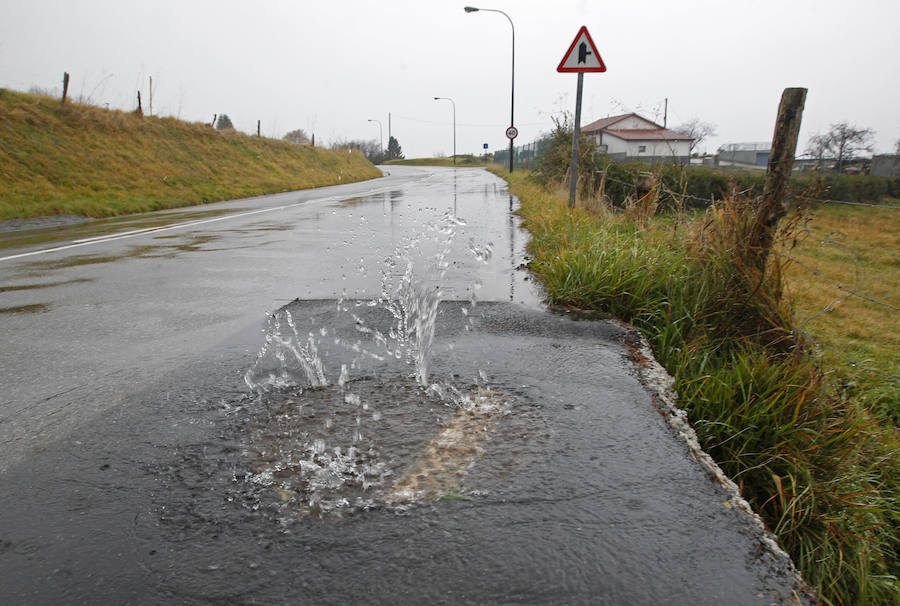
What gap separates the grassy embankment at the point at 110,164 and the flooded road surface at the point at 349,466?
11332mm

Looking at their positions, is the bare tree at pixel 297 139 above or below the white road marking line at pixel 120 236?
above

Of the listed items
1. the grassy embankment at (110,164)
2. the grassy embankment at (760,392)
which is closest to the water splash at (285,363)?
the grassy embankment at (760,392)

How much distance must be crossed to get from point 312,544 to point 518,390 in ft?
4.97

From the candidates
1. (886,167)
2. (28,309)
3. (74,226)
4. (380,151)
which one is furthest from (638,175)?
(380,151)

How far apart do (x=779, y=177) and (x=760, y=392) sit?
1.80 m

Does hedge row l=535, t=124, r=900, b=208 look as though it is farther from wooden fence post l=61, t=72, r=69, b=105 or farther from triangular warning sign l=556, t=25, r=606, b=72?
wooden fence post l=61, t=72, r=69, b=105

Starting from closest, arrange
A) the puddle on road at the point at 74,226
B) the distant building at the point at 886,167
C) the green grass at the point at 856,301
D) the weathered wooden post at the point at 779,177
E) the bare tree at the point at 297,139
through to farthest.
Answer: the weathered wooden post at the point at 779,177 → the green grass at the point at 856,301 → the puddle on road at the point at 74,226 → the distant building at the point at 886,167 → the bare tree at the point at 297,139

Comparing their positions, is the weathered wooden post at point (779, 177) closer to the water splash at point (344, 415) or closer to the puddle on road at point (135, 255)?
the water splash at point (344, 415)

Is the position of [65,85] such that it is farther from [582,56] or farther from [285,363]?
[285,363]

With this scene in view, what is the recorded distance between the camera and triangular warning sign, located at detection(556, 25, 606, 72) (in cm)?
929

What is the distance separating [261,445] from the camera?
8.37ft

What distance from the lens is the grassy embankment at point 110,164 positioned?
1471 centimetres

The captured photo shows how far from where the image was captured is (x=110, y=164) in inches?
737

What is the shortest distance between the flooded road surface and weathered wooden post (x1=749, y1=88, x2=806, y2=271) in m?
1.26
